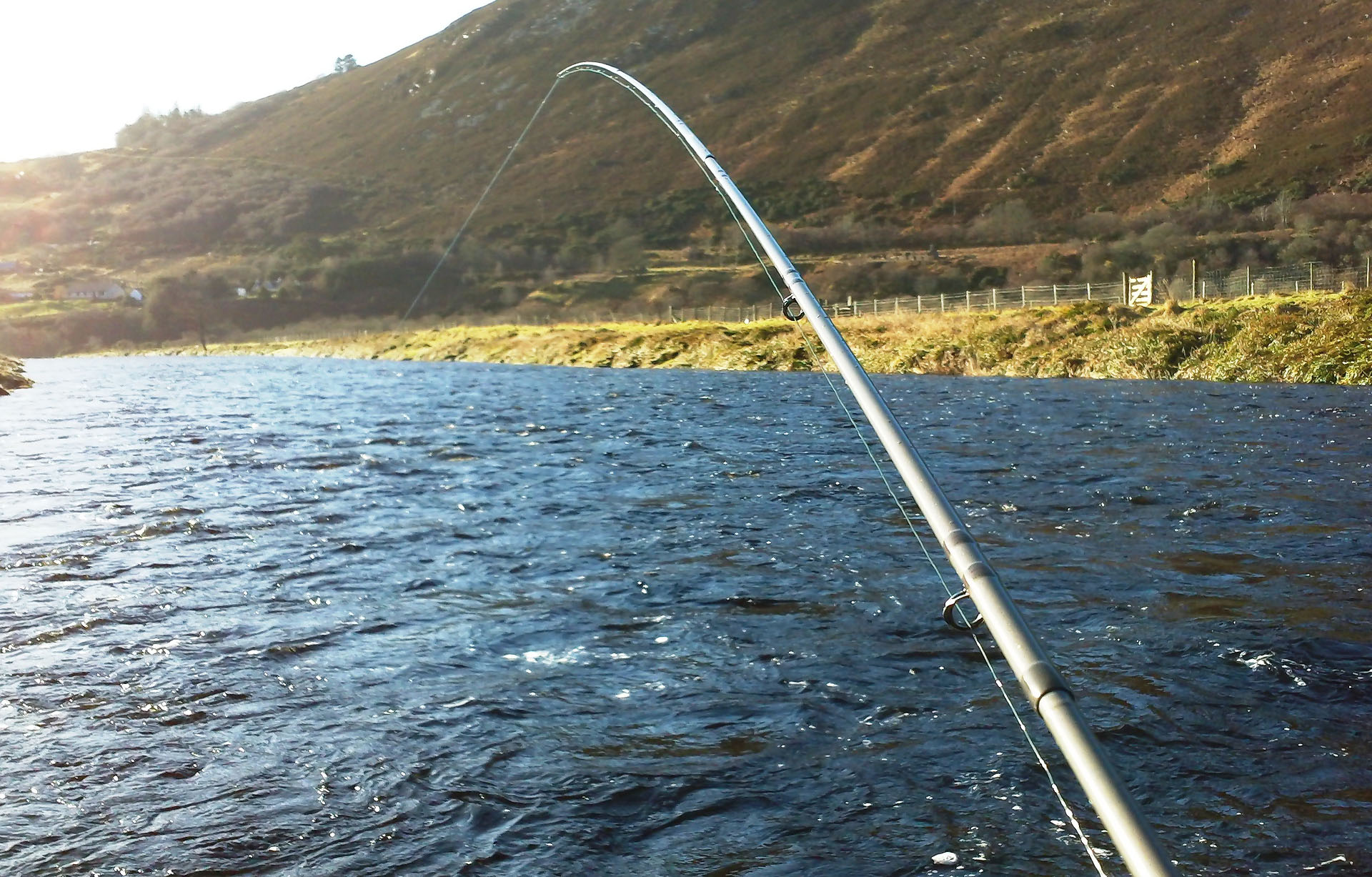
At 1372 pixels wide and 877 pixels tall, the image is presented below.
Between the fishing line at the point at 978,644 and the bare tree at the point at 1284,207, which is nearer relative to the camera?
the fishing line at the point at 978,644

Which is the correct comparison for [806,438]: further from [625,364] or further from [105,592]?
[625,364]

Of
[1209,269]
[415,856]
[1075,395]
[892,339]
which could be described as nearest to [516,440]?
[1075,395]

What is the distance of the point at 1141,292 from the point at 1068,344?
9.30m

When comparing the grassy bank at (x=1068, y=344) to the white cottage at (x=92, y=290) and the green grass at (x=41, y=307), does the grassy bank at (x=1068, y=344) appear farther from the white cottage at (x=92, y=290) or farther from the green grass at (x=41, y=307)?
the white cottage at (x=92, y=290)

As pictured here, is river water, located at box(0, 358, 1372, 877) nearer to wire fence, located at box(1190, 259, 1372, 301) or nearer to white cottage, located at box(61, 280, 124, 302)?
wire fence, located at box(1190, 259, 1372, 301)

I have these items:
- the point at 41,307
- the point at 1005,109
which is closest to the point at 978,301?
the point at 1005,109

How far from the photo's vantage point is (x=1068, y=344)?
44.5m

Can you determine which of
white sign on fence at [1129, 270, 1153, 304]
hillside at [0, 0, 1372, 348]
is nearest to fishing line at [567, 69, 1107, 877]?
white sign on fence at [1129, 270, 1153, 304]

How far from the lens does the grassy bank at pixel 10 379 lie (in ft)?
165

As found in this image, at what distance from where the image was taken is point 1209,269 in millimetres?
84125

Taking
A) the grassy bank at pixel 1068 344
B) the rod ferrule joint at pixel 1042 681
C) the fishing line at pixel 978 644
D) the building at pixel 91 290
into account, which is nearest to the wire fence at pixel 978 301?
the grassy bank at pixel 1068 344

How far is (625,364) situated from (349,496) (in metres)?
48.6

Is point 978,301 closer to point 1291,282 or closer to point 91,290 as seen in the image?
point 1291,282

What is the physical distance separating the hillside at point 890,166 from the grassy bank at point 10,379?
74.0 meters
